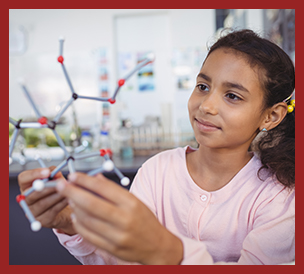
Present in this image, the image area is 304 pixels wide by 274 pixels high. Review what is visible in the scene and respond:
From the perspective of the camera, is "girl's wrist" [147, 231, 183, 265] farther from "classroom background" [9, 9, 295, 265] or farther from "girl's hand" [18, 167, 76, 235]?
"classroom background" [9, 9, 295, 265]

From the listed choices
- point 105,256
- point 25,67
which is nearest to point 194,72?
point 25,67

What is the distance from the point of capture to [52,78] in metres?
4.04

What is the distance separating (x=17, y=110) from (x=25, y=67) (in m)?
0.60

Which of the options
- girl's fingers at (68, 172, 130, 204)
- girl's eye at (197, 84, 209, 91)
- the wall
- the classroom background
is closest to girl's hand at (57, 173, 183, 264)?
girl's fingers at (68, 172, 130, 204)

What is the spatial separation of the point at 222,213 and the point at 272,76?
18.2 inches

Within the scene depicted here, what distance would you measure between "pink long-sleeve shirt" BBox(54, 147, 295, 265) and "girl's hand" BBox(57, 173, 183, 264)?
30cm

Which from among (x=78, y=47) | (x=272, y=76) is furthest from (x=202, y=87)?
(x=78, y=47)

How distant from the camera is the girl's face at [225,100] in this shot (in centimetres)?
87

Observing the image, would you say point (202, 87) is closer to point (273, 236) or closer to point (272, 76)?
point (272, 76)

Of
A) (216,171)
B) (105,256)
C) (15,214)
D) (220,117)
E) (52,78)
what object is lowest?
(15,214)

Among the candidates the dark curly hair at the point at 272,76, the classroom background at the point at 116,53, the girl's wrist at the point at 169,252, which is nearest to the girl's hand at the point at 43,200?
the girl's wrist at the point at 169,252

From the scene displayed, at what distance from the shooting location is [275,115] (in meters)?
1.02

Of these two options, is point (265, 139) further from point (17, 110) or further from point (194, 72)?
point (17, 110)

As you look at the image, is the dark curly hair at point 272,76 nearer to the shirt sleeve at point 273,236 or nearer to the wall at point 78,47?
the shirt sleeve at point 273,236
